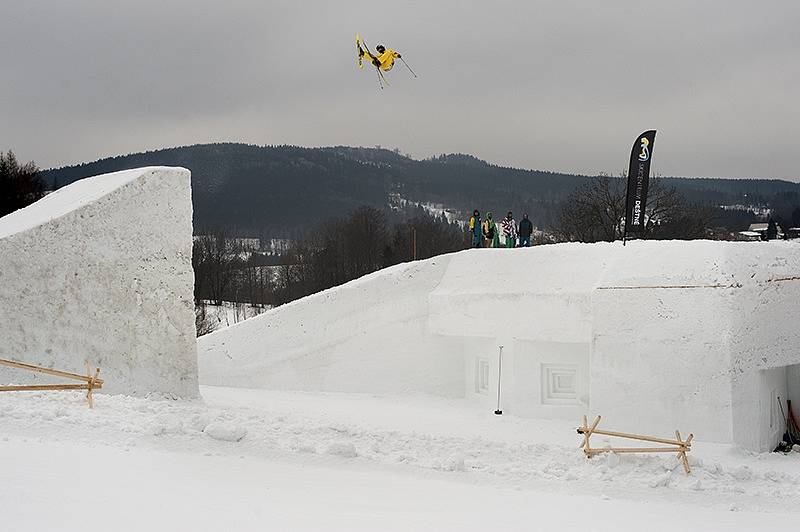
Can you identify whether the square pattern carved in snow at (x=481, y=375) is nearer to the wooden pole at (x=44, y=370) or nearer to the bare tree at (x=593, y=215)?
the wooden pole at (x=44, y=370)

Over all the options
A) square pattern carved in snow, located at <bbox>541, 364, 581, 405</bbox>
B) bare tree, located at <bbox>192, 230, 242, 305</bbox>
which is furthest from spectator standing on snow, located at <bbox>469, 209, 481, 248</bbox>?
bare tree, located at <bbox>192, 230, 242, 305</bbox>

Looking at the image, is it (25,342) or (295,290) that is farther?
(295,290)

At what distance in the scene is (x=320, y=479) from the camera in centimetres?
927

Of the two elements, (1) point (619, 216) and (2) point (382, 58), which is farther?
(1) point (619, 216)

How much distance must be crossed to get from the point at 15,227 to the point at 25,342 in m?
1.86

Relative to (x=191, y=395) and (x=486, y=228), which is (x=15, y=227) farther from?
(x=486, y=228)

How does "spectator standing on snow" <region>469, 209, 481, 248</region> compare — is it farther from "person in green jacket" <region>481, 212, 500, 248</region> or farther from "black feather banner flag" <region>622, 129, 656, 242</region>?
"black feather banner flag" <region>622, 129, 656, 242</region>

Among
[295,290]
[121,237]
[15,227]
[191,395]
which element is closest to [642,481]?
[191,395]

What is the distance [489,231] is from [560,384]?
6522mm

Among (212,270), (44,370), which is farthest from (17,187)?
(44,370)

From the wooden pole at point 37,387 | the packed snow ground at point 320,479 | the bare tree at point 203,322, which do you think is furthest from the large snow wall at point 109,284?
the bare tree at point 203,322

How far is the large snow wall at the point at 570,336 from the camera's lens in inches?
534

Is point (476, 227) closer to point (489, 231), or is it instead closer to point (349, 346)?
point (489, 231)

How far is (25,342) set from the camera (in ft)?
41.3
